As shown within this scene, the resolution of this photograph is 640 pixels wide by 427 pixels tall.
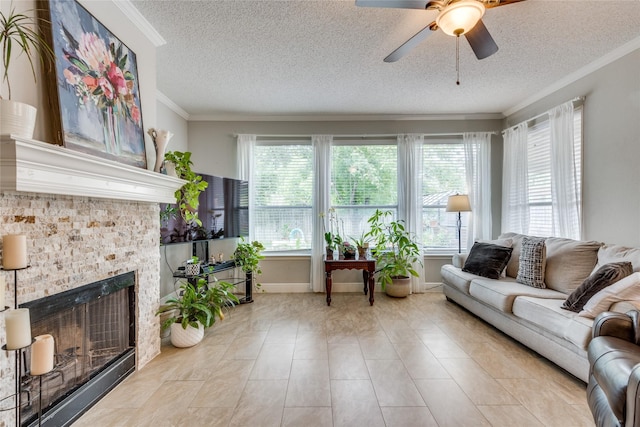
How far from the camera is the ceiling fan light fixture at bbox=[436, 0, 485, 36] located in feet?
5.55

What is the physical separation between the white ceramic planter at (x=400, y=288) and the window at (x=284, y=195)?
1392 millimetres

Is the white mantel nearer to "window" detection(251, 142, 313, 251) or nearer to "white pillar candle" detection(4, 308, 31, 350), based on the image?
"white pillar candle" detection(4, 308, 31, 350)

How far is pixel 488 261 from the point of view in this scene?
3.46m

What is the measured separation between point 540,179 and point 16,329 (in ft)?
15.8

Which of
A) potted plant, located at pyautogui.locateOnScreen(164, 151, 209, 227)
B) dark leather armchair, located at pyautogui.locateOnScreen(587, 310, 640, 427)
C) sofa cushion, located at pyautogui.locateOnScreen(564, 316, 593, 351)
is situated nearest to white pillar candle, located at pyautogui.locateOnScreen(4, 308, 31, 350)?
→ potted plant, located at pyautogui.locateOnScreen(164, 151, 209, 227)

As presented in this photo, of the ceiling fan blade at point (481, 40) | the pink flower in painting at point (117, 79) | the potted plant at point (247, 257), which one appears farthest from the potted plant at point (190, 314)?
the ceiling fan blade at point (481, 40)

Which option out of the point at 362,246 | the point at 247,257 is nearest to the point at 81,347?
the point at 247,257

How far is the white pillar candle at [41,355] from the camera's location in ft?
4.26

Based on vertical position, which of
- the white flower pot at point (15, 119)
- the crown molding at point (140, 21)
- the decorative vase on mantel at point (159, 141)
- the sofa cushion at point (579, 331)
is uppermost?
the crown molding at point (140, 21)

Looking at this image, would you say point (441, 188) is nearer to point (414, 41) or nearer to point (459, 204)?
point (459, 204)

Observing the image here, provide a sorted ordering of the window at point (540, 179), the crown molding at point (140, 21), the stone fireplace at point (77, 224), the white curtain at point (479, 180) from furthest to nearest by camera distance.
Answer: the white curtain at point (479, 180) < the window at point (540, 179) < the crown molding at point (140, 21) < the stone fireplace at point (77, 224)

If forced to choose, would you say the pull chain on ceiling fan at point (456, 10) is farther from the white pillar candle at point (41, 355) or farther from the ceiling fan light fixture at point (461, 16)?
the white pillar candle at point (41, 355)

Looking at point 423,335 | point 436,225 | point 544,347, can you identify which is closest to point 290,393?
point 423,335

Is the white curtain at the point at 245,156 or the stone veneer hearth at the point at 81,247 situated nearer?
the stone veneer hearth at the point at 81,247
